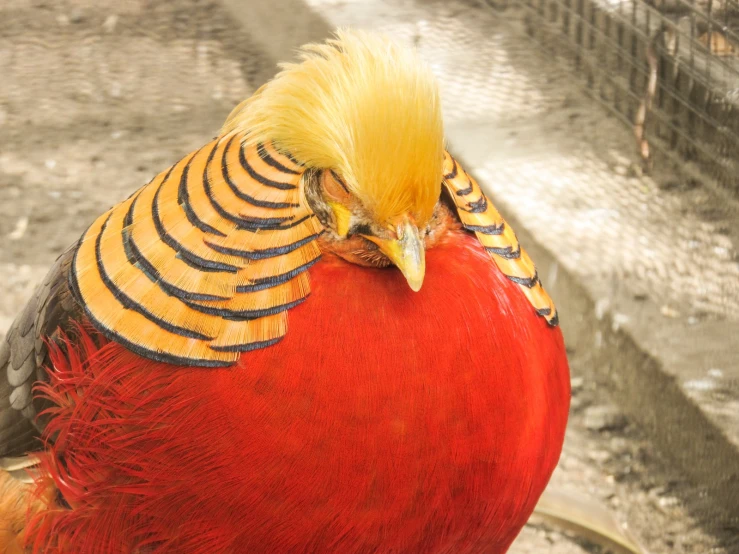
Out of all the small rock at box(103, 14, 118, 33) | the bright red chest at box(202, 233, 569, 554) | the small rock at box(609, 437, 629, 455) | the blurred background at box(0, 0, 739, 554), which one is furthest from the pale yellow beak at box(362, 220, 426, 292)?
the small rock at box(103, 14, 118, 33)

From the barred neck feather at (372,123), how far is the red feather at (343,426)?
19cm

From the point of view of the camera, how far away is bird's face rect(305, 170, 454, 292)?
1.50 meters

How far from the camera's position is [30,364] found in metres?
2.18

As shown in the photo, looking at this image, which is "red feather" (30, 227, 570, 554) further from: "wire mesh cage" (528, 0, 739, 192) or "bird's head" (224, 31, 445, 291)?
"wire mesh cage" (528, 0, 739, 192)

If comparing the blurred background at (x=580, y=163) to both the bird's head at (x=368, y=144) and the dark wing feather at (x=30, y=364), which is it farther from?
the bird's head at (x=368, y=144)

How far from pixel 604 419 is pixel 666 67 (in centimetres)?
132

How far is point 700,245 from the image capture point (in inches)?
126

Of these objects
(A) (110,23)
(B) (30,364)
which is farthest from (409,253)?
(A) (110,23)

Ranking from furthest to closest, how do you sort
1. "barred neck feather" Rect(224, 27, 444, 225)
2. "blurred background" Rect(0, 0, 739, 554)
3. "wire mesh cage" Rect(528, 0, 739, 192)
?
1. "wire mesh cage" Rect(528, 0, 739, 192)
2. "blurred background" Rect(0, 0, 739, 554)
3. "barred neck feather" Rect(224, 27, 444, 225)

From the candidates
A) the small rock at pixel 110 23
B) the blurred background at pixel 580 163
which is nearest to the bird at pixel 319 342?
the blurred background at pixel 580 163

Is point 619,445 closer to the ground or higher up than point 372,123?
closer to the ground

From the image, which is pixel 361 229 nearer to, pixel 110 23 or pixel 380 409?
pixel 380 409

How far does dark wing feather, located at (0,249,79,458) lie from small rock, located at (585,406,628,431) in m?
1.73

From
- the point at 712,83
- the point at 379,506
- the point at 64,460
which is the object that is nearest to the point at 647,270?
the point at 712,83
